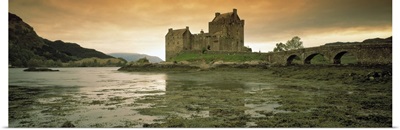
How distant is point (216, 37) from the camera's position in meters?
42.3

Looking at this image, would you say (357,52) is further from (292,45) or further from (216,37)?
(292,45)

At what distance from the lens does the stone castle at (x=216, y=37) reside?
4097 centimetres

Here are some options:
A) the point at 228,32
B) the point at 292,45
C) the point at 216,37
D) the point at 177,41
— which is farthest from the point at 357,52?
the point at 177,41

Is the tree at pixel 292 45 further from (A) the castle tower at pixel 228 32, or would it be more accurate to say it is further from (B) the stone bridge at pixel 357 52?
(B) the stone bridge at pixel 357 52

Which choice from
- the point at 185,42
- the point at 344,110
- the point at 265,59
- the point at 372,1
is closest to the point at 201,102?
the point at 344,110

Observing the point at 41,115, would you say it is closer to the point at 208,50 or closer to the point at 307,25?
the point at 307,25

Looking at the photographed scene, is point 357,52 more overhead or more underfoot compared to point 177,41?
more underfoot

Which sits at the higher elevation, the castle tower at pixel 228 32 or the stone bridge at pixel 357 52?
the castle tower at pixel 228 32

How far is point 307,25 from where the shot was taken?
10672mm

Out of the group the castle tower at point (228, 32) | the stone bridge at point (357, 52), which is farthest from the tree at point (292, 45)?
the stone bridge at point (357, 52)

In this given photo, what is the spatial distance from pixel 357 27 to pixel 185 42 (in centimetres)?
3742
